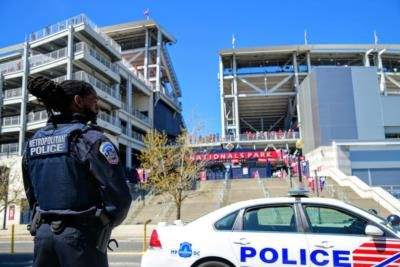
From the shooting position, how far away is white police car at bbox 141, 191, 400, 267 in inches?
201

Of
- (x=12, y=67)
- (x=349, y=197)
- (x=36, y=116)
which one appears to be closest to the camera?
(x=349, y=197)

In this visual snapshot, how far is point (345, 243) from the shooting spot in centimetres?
514

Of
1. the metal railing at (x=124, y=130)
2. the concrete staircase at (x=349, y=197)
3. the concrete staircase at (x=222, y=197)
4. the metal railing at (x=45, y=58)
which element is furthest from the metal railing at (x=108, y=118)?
the concrete staircase at (x=349, y=197)

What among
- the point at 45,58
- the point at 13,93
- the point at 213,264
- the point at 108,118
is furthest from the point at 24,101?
the point at 213,264

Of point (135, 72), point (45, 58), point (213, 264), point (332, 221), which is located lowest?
point (213, 264)

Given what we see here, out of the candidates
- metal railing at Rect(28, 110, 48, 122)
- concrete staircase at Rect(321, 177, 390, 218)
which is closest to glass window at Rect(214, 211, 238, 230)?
concrete staircase at Rect(321, 177, 390, 218)

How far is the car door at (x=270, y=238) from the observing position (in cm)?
521

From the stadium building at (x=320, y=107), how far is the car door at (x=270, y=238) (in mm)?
28094

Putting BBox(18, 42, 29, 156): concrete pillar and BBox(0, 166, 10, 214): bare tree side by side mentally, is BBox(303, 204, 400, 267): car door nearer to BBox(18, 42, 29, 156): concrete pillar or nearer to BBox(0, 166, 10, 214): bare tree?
BBox(0, 166, 10, 214): bare tree

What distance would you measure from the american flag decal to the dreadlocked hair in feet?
13.3

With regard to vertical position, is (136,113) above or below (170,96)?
below

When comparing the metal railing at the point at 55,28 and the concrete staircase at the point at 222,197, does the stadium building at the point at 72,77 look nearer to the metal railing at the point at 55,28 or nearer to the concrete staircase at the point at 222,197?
the metal railing at the point at 55,28

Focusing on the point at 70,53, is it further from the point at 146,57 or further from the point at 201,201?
the point at 146,57

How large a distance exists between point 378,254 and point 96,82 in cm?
3830
